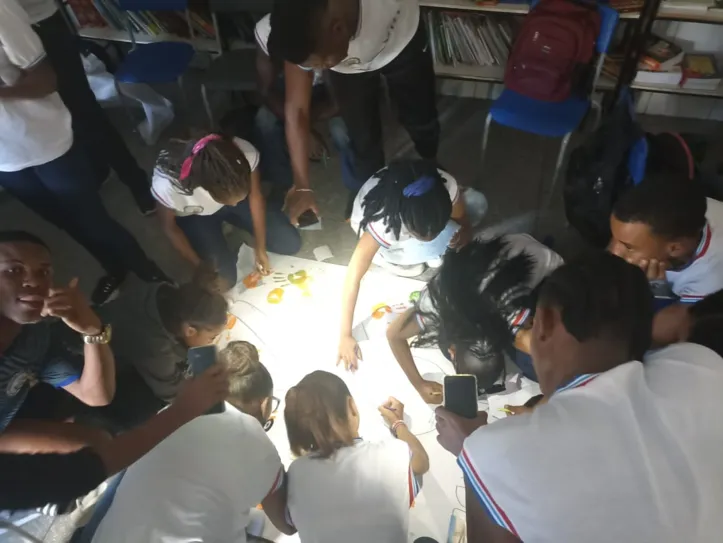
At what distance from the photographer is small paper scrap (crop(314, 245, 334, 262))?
2.00 meters

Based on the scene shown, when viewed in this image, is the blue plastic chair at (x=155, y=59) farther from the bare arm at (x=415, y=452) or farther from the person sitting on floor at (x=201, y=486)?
the bare arm at (x=415, y=452)

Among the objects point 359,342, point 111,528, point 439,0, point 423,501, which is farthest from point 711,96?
point 111,528

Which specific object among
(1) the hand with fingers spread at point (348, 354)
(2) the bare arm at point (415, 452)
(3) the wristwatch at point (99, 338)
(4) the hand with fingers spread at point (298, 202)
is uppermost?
(4) the hand with fingers spread at point (298, 202)

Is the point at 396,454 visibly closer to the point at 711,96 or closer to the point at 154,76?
the point at 154,76

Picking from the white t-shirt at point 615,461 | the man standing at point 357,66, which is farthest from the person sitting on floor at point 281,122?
the white t-shirt at point 615,461

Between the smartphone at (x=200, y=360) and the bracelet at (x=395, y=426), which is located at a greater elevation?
the smartphone at (x=200, y=360)

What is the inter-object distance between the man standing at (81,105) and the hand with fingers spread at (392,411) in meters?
1.26

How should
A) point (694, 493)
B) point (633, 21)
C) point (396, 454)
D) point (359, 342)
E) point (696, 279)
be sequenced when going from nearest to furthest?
point (694, 493) → point (396, 454) → point (696, 279) → point (359, 342) → point (633, 21)

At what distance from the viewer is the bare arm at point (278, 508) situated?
4.26 ft

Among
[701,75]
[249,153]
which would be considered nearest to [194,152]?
[249,153]

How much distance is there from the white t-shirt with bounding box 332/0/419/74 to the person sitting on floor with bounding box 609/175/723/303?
0.78 metres

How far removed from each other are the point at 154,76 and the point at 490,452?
2082 millimetres

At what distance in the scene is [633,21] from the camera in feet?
7.11

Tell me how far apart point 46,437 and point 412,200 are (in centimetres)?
99
